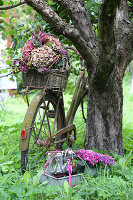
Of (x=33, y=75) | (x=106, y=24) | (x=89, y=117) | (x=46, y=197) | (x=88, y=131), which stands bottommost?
(x=46, y=197)

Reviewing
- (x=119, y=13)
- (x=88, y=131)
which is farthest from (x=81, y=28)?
(x=88, y=131)

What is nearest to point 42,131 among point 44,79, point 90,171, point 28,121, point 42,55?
point 28,121

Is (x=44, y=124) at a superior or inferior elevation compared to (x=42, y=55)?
inferior

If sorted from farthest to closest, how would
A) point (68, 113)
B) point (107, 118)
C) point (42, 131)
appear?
point (68, 113) → point (107, 118) → point (42, 131)

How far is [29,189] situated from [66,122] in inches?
45.0

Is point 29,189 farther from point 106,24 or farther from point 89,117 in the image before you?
point 106,24

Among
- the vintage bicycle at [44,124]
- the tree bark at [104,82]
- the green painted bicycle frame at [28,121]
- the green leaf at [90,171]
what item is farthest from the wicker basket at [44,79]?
the green leaf at [90,171]

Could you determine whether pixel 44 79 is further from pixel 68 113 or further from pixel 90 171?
pixel 90 171

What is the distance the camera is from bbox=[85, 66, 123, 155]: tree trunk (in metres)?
2.37

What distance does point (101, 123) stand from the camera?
241cm

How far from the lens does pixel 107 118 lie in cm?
239

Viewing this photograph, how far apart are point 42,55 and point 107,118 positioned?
920mm

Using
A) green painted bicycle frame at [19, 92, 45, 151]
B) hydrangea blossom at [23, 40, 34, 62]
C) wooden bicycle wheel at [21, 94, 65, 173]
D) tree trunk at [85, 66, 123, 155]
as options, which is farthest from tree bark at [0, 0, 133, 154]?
green painted bicycle frame at [19, 92, 45, 151]

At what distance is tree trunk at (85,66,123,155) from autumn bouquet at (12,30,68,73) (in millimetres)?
475
